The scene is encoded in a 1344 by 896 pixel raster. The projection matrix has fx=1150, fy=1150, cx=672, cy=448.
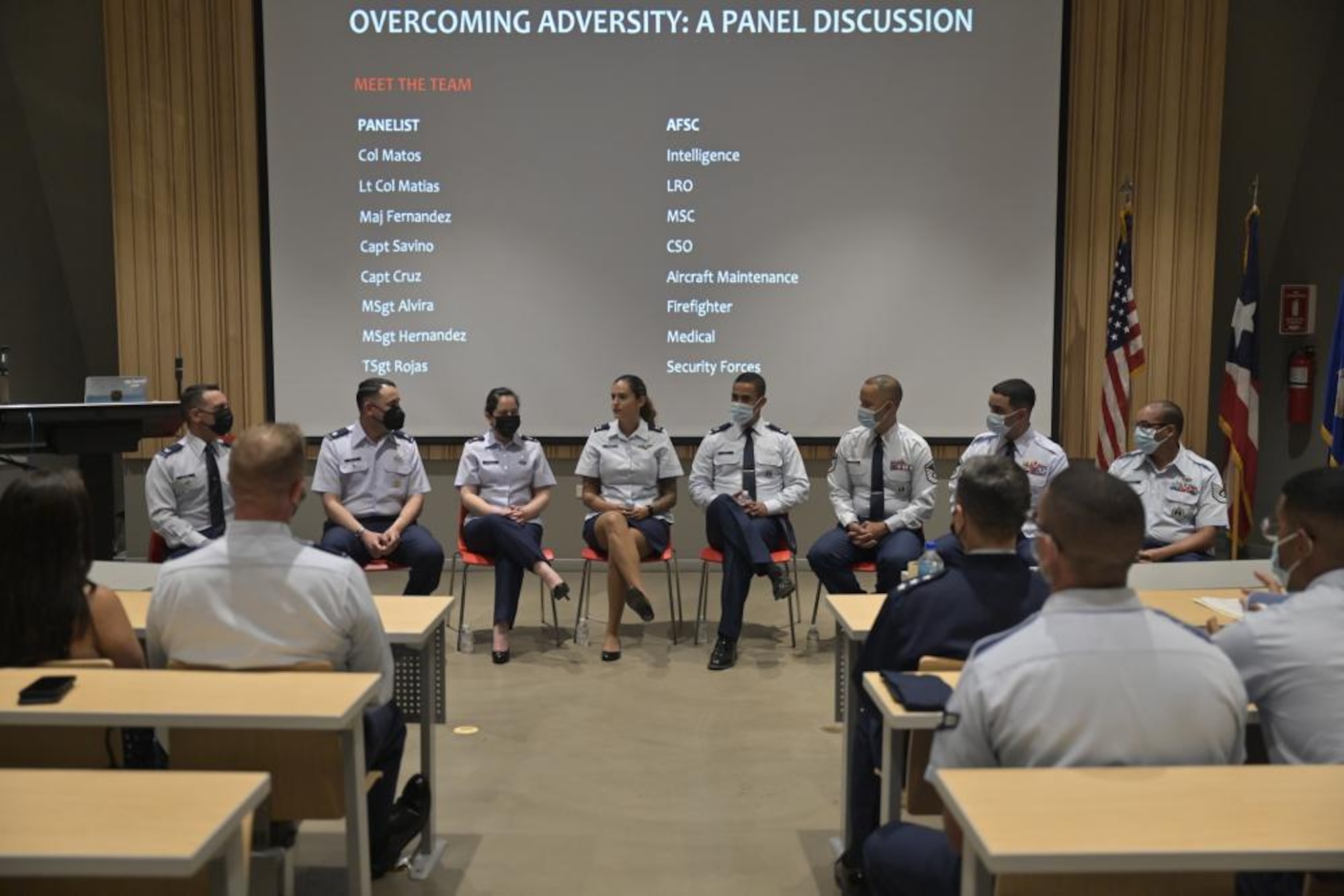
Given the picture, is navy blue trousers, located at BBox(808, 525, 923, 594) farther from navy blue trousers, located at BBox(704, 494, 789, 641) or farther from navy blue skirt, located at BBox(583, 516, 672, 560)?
navy blue skirt, located at BBox(583, 516, 672, 560)

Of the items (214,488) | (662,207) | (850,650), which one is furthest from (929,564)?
(662,207)

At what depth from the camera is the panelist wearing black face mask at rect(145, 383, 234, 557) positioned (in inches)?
196

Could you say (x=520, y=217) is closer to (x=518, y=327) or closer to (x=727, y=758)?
(x=518, y=327)

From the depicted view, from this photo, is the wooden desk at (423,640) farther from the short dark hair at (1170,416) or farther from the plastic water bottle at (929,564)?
the short dark hair at (1170,416)

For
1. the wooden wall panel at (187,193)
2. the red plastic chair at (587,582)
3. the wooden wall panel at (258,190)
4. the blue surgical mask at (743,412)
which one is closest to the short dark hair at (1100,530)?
the red plastic chair at (587,582)

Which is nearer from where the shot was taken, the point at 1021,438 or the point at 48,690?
the point at 48,690

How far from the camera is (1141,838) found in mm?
1682

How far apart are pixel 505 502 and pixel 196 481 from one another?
143cm

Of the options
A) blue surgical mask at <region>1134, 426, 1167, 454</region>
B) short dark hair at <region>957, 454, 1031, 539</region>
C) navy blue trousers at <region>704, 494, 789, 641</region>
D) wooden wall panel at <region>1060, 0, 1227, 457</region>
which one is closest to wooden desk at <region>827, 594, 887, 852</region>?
short dark hair at <region>957, 454, 1031, 539</region>

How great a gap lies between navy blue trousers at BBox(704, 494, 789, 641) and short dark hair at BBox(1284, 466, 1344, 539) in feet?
10.3

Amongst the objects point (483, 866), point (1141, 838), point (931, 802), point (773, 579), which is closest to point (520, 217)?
point (773, 579)

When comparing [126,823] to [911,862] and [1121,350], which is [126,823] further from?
[1121,350]

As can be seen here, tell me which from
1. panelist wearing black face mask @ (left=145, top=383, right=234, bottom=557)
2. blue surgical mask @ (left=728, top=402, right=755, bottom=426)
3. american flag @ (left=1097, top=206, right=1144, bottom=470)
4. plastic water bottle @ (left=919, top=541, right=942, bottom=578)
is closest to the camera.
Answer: plastic water bottle @ (left=919, top=541, right=942, bottom=578)

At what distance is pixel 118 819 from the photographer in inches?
69.6
